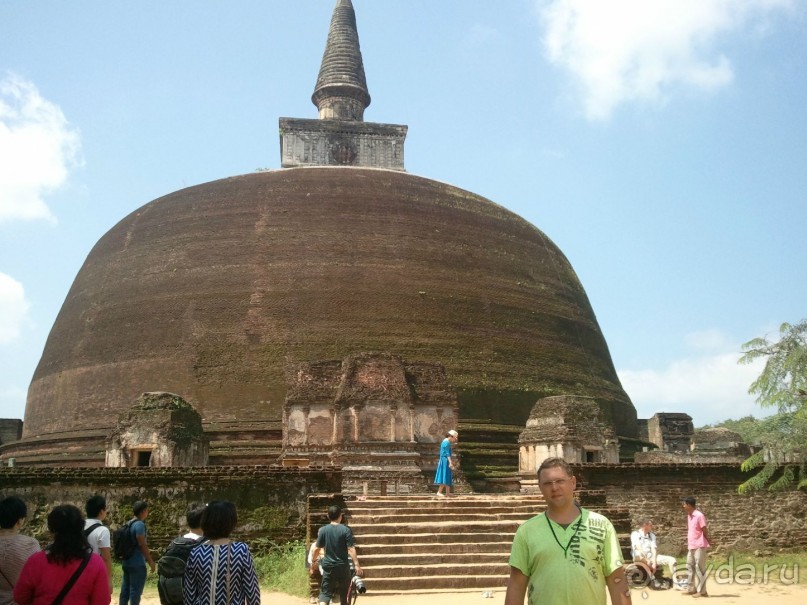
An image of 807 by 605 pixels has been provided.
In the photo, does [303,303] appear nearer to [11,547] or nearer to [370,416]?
[370,416]

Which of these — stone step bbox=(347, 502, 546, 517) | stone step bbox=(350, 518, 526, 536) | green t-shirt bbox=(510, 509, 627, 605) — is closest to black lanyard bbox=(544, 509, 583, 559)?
green t-shirt bbox=(510, 509, 627, 605)

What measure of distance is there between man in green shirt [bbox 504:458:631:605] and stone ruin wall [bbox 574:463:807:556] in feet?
26.9

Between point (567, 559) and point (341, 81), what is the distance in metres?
28.8

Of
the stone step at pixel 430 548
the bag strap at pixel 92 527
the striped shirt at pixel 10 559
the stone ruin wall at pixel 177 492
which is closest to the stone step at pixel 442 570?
the stone step at pixel 430 548

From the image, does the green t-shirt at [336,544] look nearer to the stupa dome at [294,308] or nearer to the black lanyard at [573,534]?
the black lanyard at [573,534]

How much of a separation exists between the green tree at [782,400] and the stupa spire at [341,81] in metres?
21.6

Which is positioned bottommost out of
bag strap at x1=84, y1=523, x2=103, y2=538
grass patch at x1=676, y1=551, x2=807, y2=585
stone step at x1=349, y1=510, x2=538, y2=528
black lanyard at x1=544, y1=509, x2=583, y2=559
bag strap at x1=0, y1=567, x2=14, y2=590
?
grass patch at x1=676, y1=551, x2=807, y2=585

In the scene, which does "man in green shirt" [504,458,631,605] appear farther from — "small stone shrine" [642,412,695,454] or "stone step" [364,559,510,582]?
"small stone shrine" [642,412,695,454]

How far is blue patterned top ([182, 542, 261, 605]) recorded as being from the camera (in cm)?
356

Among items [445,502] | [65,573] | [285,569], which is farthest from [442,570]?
[65,573]

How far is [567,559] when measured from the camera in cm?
324

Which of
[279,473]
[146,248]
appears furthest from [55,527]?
[146,248]

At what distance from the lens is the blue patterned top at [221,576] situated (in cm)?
356

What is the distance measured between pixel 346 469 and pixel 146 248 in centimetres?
918
